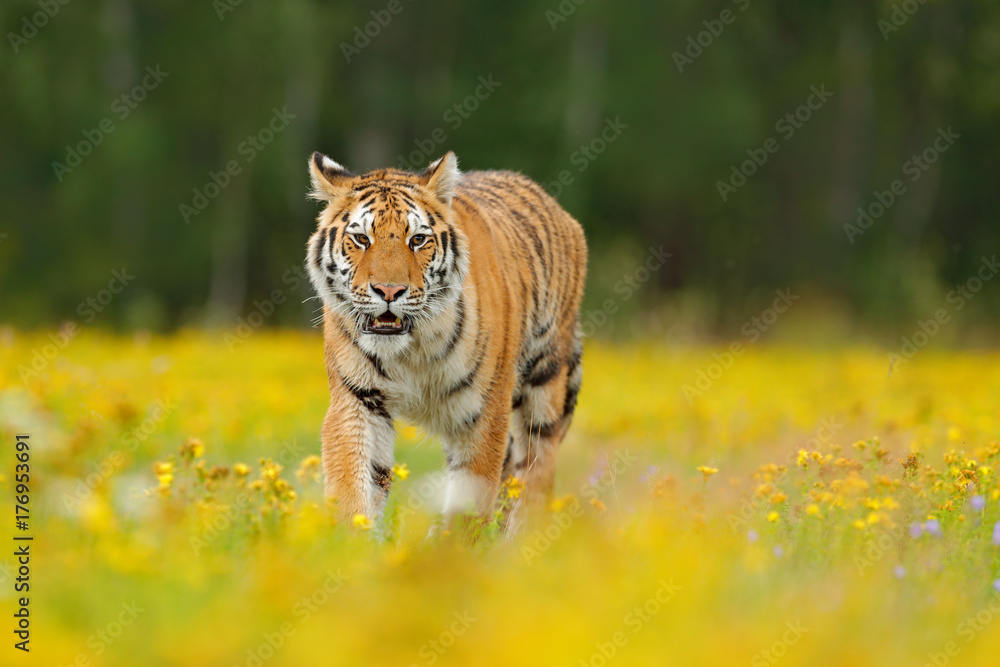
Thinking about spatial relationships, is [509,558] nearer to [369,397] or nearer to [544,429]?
[369,397]

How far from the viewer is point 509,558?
3.30m

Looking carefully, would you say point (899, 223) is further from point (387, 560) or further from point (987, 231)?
point (387, 560)

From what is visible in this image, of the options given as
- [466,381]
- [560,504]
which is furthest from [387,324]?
[560,504]

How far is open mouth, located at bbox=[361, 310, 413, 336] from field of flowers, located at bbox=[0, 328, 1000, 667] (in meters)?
0.60

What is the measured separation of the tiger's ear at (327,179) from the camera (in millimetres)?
4789

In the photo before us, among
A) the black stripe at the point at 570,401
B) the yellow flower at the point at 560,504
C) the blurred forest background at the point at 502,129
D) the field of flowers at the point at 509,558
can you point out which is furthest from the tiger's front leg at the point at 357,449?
the blurred forest background at the point at 502,129

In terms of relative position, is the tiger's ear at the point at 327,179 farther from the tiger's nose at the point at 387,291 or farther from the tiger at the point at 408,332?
the tiger's nose at the point at 387,291

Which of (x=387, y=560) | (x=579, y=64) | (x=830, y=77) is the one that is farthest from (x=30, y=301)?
(x=387, y=560)

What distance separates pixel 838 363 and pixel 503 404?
7.68 m

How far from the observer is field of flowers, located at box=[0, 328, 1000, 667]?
2.42 meters

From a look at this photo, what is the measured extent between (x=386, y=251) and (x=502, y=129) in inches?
717

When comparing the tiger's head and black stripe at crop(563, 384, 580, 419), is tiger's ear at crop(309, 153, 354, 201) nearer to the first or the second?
the tiger's head

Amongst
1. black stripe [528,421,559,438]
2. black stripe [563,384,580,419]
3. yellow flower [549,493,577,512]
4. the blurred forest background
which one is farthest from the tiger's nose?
the blurred forest background

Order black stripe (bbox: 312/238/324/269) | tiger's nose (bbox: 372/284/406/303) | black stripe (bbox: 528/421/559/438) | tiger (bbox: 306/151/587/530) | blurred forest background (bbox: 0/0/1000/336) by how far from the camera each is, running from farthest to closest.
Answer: blurred forest background (bbox: 0/0/1000/336) → black stripe (bbox: 528/421/559/438) → black stripe (bbox: 312/238/324/269) → tiger (bbox: 306/151/587/530) → tiger's nose (bbox: 372/284/406/303)
